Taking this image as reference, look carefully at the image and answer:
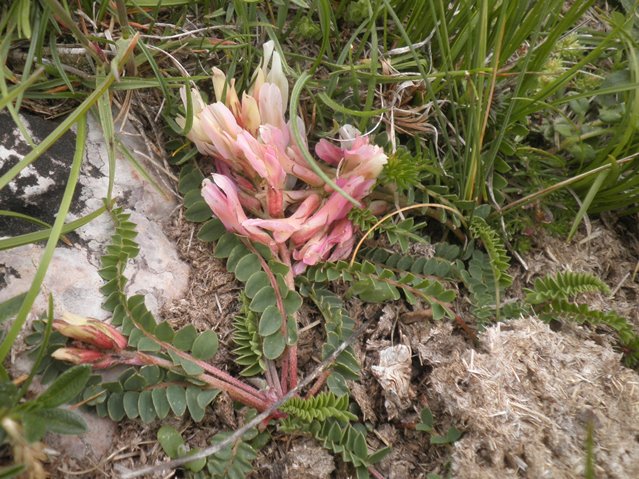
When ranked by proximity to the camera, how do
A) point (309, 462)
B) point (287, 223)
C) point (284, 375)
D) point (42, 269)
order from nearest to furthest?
point (42, 269) < point (309, 462) < point (284, 375) < point (287, 223)

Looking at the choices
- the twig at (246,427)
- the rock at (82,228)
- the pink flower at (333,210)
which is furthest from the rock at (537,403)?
the rock at (82,228)

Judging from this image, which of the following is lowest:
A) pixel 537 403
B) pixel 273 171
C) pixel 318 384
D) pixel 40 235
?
pixel 318 384

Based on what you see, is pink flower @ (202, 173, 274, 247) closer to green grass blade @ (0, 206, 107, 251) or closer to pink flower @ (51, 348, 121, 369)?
green grass blade @ (0, 206, 107, 251)

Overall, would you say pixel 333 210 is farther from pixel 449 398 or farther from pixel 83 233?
pixel 83 233

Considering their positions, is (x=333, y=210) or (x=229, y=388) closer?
(x=229, y=388)

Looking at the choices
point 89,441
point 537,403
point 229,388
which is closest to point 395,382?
point 537,403

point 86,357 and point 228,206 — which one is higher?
point 228,206

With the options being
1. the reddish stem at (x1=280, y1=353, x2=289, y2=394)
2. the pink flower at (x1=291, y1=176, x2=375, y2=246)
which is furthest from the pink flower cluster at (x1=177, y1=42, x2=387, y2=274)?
the reddish stem at (x1=280, y1=353, x2=289, y2=394)
